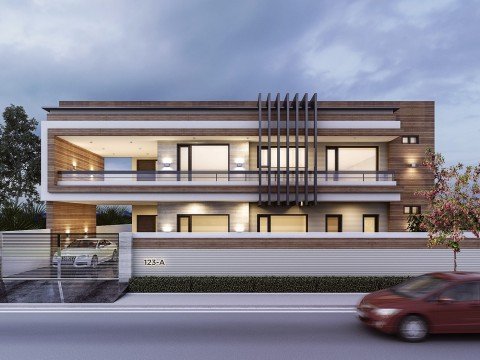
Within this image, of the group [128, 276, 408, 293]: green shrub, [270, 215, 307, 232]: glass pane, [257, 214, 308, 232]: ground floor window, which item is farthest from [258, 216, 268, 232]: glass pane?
[128, 276, 408, 293]: green shrub

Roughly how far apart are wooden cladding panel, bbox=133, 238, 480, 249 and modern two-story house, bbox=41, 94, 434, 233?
3.95 m

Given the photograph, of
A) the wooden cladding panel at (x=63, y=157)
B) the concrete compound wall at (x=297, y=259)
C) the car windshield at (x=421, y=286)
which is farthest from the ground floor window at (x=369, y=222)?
the wooden cladding panel at (x=63, y=157)

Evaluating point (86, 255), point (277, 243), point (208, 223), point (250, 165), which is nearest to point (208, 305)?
point (277, 243)

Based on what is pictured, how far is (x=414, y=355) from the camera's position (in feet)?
23.9

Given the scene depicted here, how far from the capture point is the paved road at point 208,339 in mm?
7348

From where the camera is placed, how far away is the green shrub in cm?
1362

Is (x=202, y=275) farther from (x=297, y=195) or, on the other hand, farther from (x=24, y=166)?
(x=24, y=166)

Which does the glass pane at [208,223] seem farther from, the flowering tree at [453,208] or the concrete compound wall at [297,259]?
the flowering tree at [453,208]

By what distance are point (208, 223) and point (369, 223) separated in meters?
10.3

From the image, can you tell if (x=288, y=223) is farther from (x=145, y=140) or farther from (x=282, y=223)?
(x=145, y=140)

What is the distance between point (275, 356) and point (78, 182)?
1590 centimetres

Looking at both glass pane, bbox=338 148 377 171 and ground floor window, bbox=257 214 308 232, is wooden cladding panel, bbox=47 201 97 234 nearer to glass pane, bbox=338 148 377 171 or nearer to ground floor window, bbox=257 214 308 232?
ground floor window, bbox=257 214 308 232

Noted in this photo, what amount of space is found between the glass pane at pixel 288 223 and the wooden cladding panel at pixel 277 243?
613 cm

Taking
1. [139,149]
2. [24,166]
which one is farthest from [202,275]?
[24,166]
